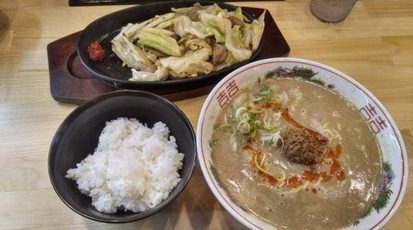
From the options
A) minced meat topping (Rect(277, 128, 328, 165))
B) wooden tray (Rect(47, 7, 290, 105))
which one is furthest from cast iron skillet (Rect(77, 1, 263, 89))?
minced meat topping (Rect(277, 128, 328, 165))

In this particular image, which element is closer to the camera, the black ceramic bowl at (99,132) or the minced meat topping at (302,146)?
the black ceramic bowl at (99,132)

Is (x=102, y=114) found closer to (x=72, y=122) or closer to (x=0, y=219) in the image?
(x=72, y=122)

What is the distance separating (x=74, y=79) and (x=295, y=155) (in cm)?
103

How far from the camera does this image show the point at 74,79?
1637 mm

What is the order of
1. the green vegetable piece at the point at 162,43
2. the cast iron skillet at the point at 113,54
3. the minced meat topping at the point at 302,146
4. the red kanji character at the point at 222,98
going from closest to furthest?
the minced meat topping at the point at 302,146, the red kanji character at the point at 222,98, the cast iron skillet at the point at 113,54, the green vegetable piece at the point at 162,43

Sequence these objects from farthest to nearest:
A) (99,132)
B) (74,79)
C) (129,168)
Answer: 1. (74,79)
2. (99,132)
3. (129,168)

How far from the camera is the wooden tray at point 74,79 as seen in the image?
159 centimetres

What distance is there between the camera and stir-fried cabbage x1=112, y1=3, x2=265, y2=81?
166cm

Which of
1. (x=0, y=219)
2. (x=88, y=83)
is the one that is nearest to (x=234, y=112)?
(x=88, y=83)

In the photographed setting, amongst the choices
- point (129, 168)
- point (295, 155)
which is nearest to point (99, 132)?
point (129, 168)

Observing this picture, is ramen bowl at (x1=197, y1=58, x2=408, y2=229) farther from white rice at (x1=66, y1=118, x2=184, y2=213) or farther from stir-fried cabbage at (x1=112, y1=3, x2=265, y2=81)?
stir-fried cabbage at (x1=112, y1=3, x2=265, y2=81)

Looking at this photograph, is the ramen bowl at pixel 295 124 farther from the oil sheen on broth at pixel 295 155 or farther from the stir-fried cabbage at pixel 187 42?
the stir-fried cabbage at pixel 187 42

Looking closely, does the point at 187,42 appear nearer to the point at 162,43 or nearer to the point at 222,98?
the point at 162,43

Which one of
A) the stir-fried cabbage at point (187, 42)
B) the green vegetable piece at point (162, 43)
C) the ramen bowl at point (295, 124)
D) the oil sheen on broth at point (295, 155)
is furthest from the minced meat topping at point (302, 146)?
the green vegetable piece at point (162, 43)
